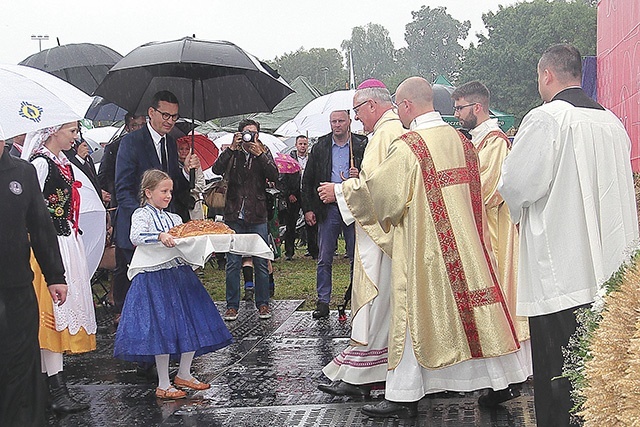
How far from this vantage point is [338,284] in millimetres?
11883

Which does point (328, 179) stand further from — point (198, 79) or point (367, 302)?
point (367, 302)

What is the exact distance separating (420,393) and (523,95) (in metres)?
73.6

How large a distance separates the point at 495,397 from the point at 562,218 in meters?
1.74

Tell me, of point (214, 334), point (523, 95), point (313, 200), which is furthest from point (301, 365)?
point (523, 95)

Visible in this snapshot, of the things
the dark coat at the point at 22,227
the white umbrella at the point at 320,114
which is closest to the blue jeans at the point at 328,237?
the white umbrella at the point at 320,114

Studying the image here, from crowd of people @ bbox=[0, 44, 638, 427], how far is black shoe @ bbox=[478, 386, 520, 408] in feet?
0.03

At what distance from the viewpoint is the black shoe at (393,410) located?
18.2 feet

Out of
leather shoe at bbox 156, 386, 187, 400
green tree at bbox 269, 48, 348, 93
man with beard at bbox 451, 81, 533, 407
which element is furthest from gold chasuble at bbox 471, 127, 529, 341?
green tree at bbox 269, 48, 348, 93

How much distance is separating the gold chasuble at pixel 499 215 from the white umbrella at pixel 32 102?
114 inches

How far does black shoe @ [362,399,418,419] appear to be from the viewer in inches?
218

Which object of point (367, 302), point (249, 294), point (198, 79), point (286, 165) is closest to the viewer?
point (367, 302)

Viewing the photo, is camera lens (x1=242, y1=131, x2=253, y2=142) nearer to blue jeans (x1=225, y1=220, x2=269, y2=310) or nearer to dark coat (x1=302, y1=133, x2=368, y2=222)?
dark coat (x1=302, y1=133, x2=368, y2=222)

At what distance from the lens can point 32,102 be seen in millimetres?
5023

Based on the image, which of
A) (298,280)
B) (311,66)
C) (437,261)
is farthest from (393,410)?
(311,66)
